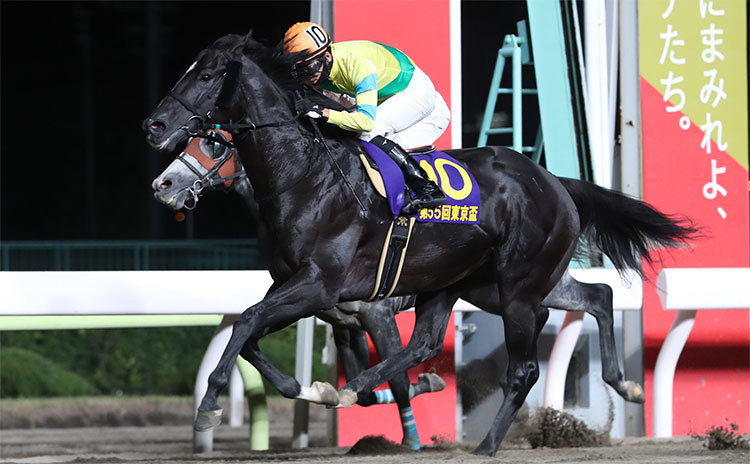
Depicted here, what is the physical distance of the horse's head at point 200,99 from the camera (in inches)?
147

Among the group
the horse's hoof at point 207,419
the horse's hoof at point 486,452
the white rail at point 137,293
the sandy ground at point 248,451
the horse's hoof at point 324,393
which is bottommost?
the sandy ground at point 248,451

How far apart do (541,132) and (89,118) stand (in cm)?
933

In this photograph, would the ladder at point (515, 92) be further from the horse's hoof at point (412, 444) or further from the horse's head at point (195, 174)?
the horse's hoof at point (412, 444)

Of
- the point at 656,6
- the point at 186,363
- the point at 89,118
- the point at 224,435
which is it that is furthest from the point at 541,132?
the point at 89,118

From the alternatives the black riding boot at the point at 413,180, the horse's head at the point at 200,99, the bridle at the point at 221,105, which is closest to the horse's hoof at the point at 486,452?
the black riding boot at the point at 413,180

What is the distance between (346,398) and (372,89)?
117 cm

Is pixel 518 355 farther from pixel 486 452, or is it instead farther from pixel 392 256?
pixel 392 256

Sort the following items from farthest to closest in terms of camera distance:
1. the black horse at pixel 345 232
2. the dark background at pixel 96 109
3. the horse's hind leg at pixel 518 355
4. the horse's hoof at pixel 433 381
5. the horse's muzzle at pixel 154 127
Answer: the dark background at pixel 96 109
the horse's hoof at pixel 433 381
the horse's hind leg at pixel 518 355
the black horse at pixel 345 232
the horse's muzzle at pixel 154 127

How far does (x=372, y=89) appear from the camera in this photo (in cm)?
407

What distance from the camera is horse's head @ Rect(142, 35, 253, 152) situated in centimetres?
373

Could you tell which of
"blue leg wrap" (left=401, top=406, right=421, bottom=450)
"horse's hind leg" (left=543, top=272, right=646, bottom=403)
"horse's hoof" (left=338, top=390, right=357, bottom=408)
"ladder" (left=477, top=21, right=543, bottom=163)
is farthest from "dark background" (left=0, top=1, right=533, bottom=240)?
"horse's hoof" (left=338, top=390, right=357, bottom=408)

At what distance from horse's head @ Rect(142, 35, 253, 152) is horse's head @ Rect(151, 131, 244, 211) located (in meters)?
0.76

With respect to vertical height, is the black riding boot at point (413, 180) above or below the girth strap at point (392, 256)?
above

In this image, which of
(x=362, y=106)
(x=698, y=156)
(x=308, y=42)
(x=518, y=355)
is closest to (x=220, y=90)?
(x=308, y=42)
